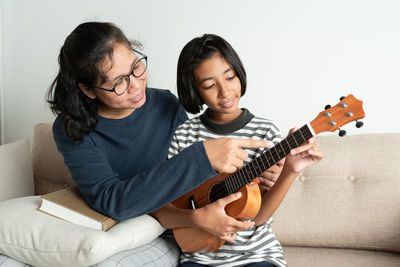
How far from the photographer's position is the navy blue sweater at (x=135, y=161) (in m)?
1.23

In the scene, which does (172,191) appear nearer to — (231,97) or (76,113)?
(231,97)

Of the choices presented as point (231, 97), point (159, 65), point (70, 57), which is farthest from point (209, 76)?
point (159, 65)

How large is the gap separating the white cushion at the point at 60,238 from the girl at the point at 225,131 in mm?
144

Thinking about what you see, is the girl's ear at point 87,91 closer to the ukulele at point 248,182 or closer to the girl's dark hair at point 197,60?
the girl's dark hair at point 197,60

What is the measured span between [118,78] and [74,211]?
1.60 feet

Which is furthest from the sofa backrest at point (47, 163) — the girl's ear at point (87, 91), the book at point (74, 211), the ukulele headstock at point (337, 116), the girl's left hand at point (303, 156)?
the ukulele headstock at point (337, 116)

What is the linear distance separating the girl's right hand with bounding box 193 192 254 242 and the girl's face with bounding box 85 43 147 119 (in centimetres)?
44

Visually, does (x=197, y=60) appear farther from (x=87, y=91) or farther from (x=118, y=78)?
(x=87, y=91)

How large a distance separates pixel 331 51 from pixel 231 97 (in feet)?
2.64

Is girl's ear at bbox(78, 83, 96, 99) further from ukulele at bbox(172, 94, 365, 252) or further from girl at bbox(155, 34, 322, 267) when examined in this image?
ukulele at bbox(172, 94, 365, 252)

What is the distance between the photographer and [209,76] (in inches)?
50.1

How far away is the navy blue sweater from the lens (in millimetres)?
1229

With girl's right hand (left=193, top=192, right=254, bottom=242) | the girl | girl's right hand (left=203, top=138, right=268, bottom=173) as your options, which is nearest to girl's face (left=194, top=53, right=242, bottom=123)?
the girl

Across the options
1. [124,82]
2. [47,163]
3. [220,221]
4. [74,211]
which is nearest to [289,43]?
[124,82]
